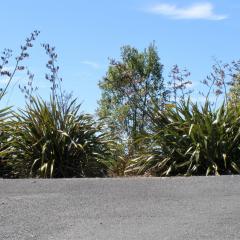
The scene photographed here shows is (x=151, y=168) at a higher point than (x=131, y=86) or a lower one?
lower

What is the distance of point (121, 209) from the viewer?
7.19 m

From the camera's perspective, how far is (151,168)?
36.1ft

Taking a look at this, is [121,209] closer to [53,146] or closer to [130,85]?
[53,146]

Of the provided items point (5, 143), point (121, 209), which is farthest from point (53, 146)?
point (121, 209)

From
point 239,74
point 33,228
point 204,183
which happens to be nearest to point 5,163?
point 204,183

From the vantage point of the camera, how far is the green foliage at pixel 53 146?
11.3 meters

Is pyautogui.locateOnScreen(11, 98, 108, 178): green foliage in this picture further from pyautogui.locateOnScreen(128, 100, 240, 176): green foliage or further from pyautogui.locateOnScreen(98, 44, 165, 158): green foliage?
pyautogui.locateOnScreen(98, 44, 165, 158): green foliage

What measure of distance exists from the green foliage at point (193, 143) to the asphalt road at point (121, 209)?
54.9 inches

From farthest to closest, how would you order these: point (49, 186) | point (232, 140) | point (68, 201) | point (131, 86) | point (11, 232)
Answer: point (131, 86), point (232, 140), point (49, 186), point (68, 201), point (11, 232)

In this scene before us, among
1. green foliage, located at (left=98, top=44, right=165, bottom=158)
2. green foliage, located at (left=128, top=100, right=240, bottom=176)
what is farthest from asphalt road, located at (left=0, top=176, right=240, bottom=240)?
green foliage, located at (left=98, top=44, right=165, bottom=158)

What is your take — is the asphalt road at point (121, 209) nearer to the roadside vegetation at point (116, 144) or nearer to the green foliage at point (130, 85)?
the roadside vegetation at point (116, 144)

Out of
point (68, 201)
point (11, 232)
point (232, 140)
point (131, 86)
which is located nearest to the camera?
point (11, 232)

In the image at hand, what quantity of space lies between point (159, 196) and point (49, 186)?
1775 mm

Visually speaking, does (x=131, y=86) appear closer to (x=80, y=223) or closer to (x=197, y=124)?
(x=197, y=124)
